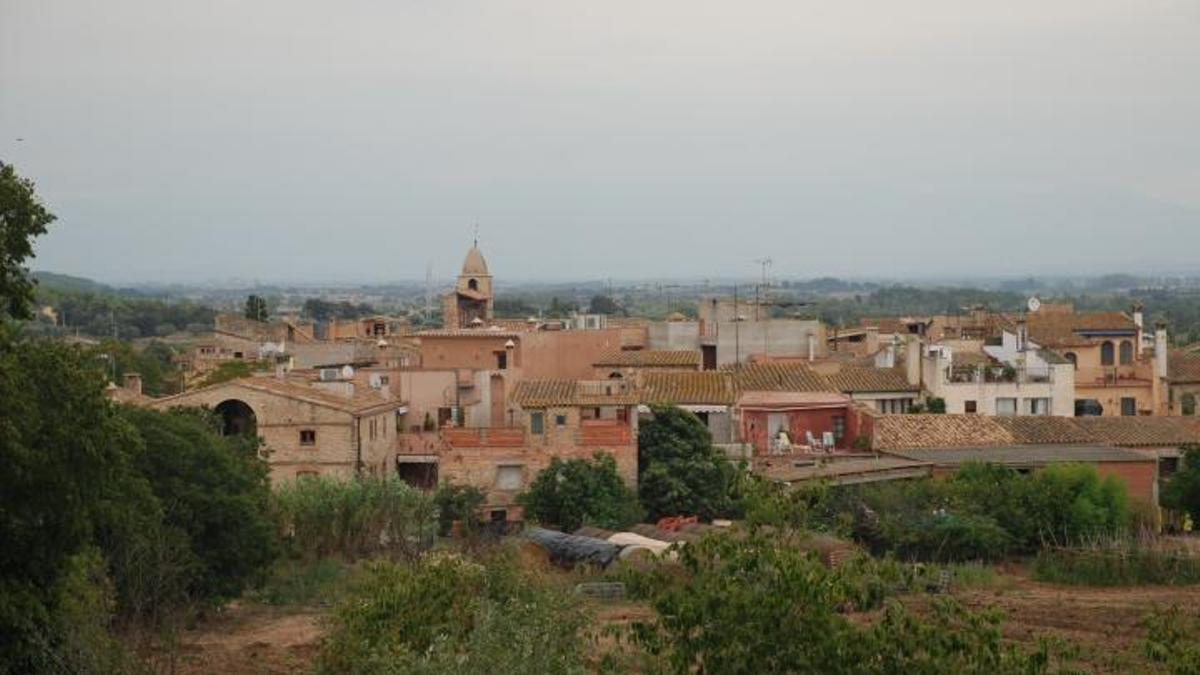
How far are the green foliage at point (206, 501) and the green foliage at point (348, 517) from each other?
4.46m

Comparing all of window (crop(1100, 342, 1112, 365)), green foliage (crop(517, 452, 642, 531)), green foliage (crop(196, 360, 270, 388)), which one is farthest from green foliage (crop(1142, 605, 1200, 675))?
window (crop(1100, 342, 1112, 365))

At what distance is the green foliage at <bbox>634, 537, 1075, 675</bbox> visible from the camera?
1769 cm

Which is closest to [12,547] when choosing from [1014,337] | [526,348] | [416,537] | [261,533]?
[261,533]

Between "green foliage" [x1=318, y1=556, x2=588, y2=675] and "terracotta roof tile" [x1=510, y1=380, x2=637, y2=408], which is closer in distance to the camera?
"green foliage" [x1=318, y1=556, x2=588, y2=675]

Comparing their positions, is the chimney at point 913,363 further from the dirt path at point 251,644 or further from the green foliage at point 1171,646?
the green foliage at point 1171,646

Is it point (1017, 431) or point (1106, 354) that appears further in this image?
point (1106, 354)

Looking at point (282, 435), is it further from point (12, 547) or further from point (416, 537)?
point (12, 547)

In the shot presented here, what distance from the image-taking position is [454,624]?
21781mm

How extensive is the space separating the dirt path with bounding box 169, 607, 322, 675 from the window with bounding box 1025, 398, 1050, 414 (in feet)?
83.9

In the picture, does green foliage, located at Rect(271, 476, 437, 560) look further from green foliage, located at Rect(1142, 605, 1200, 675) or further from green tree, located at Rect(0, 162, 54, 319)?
green foliage, located at Rect(1142, 605, 1200, 675)

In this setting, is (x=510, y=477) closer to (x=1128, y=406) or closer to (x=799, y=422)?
(x=799, y=422)

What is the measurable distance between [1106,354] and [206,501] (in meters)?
37.2

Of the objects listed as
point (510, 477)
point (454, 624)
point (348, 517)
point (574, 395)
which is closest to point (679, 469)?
point (574, 395)

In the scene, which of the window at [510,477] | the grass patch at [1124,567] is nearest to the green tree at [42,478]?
the window at [510,477]
